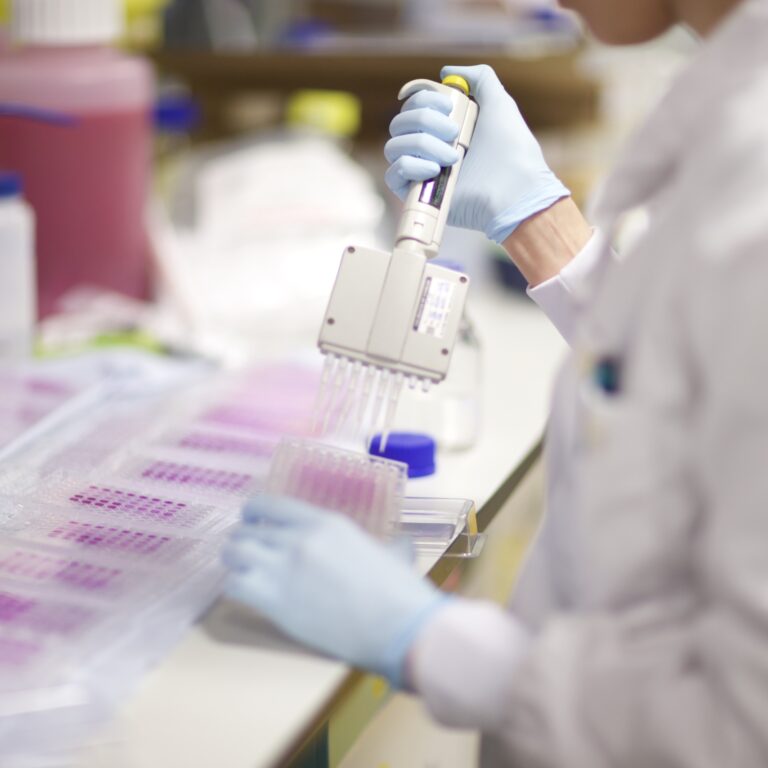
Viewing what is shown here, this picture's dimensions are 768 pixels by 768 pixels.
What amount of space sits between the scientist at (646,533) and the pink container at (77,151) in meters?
0.76

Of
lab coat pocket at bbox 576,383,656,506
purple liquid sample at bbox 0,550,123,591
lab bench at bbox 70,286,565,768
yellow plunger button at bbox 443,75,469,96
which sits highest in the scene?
yellow plunger button at bbox 443,75,469,96

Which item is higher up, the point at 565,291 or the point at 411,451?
the point at 565,291

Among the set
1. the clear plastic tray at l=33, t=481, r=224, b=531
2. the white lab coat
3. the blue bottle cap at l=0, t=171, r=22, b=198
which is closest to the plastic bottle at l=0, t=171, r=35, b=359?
the blue bottle cap at l=0, t=171, r=22, b=198

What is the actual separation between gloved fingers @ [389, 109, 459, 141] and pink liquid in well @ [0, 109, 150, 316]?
58cm

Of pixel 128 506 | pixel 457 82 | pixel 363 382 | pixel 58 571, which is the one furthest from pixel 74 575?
pixel 457 82

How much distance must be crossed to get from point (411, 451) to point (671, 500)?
0.42 m

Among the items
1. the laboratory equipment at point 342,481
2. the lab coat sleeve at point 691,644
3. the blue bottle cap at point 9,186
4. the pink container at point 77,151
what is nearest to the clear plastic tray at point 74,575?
the laboratory equipment at point 342,481

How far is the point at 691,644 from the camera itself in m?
0.59

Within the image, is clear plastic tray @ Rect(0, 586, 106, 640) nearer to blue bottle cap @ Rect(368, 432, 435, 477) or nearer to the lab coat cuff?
the lab coat cuff

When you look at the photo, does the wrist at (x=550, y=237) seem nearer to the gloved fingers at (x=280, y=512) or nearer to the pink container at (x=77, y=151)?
the gloved fingers at (x=280, y=512)

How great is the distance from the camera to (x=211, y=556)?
803 millimetres

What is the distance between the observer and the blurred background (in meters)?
1.35

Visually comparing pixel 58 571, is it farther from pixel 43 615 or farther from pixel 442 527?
pixel 442 527

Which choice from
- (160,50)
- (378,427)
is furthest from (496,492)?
(160,50)
